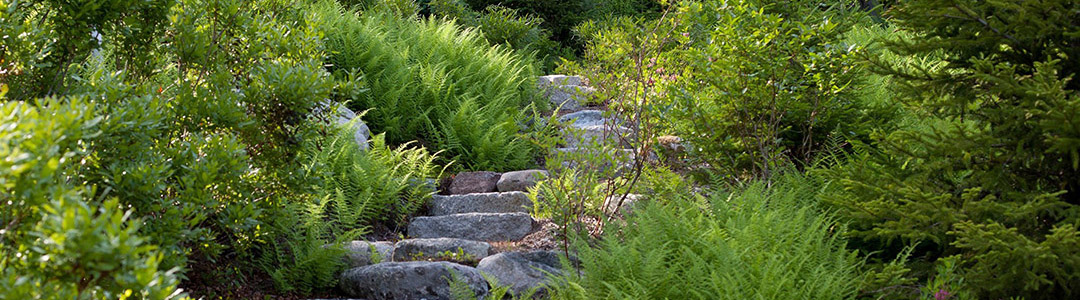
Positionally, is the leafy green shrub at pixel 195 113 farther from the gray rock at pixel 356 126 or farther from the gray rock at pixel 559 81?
the gray rock at pixel 559 81

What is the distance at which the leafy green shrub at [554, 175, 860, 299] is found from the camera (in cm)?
342

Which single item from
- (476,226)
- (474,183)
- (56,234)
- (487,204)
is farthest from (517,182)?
(56,234)

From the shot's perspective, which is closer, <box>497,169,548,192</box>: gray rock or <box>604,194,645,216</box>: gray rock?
<box>604,194,645,216</box>: gray rock

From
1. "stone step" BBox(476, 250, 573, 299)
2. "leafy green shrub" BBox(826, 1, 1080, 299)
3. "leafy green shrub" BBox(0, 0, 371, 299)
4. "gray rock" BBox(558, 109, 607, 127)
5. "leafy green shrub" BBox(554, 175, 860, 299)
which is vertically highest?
"leafy green shrub" BBox(0, 0, 371, 299)

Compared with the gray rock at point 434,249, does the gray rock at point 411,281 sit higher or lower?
higher

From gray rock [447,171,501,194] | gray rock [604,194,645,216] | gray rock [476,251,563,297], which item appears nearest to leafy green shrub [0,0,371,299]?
gray rock [476,251,563,297]

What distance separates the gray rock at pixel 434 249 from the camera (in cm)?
492

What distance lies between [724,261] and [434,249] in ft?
6.50

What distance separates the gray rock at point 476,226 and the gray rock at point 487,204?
0.38 meters

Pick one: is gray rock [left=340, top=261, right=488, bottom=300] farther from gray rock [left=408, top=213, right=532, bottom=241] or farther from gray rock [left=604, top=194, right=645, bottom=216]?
gray rock [left=604, top=194, right=645, bottom=216]

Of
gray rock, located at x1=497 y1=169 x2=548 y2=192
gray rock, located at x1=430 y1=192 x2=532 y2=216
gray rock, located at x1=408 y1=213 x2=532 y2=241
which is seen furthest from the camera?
gray rock, located at x1=497 y1=169 x2=548 y2=192

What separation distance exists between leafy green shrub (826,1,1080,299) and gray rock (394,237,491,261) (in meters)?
2.06

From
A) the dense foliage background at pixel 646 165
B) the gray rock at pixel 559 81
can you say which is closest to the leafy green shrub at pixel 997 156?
the dense foliage background at pixel 646 165

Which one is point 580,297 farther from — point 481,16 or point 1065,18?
point 481,16
